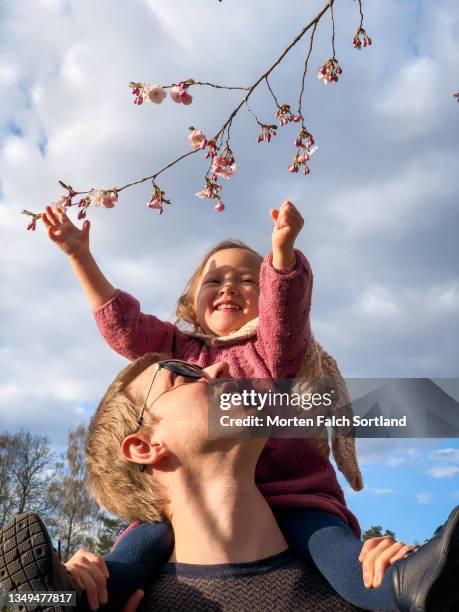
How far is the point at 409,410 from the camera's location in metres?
3.61

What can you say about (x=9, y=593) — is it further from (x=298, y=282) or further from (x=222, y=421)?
(x=298, y=282)

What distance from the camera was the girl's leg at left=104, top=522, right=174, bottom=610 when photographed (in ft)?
7.54

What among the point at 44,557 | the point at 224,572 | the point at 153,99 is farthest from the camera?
the point at 153,99

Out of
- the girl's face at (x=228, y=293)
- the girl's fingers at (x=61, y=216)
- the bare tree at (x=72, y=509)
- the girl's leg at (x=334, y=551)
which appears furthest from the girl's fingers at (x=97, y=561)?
the bare tree at (x=72, y=509)

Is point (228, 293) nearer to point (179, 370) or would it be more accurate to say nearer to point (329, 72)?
point (179, 370)

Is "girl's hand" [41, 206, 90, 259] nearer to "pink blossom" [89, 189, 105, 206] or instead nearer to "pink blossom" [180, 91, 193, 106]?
"pink blossom" [89, 189, 105, 206]

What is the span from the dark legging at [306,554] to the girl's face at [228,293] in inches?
46.0

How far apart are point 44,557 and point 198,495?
0.66 m

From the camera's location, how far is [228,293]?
3572mm

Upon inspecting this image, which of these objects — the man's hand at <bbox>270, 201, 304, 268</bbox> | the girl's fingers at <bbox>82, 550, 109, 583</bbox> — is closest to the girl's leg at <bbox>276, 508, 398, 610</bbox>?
the girl's fingers at <bbox>82, 550, 109, 583</bbox>

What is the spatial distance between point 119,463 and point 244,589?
2.50ft

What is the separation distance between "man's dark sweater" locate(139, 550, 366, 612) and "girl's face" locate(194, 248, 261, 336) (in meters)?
1.45

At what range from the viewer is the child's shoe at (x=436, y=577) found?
176cm

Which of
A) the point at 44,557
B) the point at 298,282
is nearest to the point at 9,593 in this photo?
the point at 44,557
